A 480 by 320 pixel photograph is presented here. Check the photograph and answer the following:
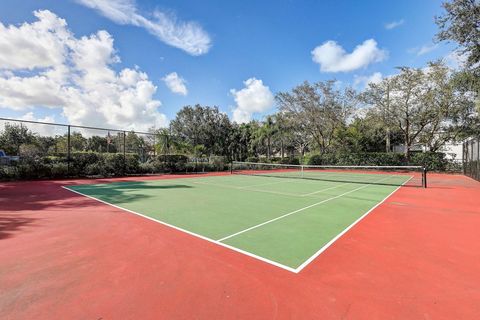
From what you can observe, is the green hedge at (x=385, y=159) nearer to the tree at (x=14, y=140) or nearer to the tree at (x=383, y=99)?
the tree at (x=383, y=99)

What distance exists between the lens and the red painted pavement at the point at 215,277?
302cm

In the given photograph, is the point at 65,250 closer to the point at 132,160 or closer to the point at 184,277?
the point at 184,277

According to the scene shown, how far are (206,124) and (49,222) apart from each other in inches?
1922

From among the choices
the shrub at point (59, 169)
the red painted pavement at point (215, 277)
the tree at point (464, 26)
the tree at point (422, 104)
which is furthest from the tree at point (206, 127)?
the red painted pavement at point (215, 277)

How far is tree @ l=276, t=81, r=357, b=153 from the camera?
34969mm

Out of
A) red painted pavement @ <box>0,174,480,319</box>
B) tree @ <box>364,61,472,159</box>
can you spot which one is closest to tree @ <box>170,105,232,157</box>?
tree @ <box>364,61,472,159</box>

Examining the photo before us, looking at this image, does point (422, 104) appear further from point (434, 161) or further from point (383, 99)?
point (434, 161)

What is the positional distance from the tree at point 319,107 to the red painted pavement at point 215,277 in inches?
1207

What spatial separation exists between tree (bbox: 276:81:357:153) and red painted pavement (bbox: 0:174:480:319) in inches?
1207

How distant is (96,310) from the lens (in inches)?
116

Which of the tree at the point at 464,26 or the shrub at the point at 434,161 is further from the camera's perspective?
the shrub at the point at 434,161

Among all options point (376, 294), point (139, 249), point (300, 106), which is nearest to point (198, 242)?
point (139, 249)

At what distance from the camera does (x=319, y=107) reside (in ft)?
116

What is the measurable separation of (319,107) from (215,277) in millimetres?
34763
